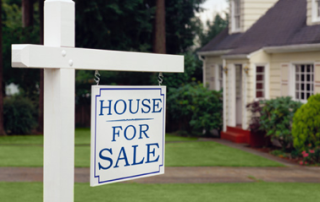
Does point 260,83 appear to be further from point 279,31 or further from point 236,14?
point 236,14

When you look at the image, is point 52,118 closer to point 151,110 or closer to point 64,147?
point 64,147

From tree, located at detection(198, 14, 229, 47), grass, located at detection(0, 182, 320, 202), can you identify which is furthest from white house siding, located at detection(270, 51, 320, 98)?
tree, located at detection(198, 14, 229, 47)

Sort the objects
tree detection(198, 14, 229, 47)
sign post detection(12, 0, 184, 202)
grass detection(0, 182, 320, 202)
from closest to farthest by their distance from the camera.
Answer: sign post detection(12, 0, 184, 202) < grass detection(0, 182, 320, 202) < tree detection(198, 14, 229, 47)

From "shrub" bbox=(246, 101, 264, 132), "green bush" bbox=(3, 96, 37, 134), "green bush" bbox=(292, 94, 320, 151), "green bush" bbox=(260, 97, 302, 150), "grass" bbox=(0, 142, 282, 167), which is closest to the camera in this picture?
"grass" bbox=(0, 142, 282, 167)

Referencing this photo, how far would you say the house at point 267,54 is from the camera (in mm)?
15453

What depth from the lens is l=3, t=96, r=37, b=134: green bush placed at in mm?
19656

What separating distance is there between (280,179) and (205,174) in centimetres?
159

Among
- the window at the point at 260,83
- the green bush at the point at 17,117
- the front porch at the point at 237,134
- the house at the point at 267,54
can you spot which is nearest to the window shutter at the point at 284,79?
the house at the point at 267,54

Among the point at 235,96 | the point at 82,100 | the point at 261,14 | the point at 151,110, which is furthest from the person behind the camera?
the point at 82,100

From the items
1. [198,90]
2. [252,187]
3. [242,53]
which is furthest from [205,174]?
[198,90]

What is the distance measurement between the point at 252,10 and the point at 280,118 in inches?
241

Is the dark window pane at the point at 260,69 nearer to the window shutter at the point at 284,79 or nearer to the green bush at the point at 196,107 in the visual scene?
the window shutter at the point at 284,79

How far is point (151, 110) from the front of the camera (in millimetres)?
4000

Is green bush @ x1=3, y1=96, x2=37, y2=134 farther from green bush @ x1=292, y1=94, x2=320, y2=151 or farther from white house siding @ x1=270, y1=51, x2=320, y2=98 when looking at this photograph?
green bush @ x1=292, y1=94, x2=320, y2=151
